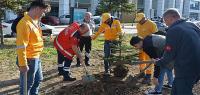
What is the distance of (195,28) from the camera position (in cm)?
527

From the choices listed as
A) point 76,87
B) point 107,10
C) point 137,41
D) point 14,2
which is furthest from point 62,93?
point 107,10

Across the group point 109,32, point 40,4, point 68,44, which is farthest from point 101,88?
point 40,4

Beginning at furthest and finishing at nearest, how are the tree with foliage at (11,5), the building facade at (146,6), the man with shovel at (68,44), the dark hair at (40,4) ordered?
the building facade at (146,6) < the tree with foliage at (11,5) < the man with shovel at (68,44) < the dark hair at (40,4)

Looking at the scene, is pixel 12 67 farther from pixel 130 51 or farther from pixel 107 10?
pixel 107 10

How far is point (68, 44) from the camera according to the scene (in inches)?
345

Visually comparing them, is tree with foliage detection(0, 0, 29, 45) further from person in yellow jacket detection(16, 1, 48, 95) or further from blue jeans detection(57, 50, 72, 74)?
person in yellow jacket detection(16, 1, 48, 95)

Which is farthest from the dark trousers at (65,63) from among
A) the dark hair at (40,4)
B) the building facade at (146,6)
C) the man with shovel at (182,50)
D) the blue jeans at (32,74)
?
the building facade at (146,6)

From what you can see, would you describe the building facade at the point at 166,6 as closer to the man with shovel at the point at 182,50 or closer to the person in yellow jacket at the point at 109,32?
the person in yellow jacket at the point at 109,32

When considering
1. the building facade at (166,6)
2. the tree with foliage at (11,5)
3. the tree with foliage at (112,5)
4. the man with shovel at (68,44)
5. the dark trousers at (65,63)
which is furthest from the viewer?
the building facade at (166,6)

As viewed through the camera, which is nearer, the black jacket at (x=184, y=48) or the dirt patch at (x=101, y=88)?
the black jacket at (x=184, y=48)

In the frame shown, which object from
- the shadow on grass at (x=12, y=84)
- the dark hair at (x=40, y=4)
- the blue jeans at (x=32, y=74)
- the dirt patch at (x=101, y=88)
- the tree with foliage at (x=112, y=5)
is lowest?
the shadow on grass at (x=12, y=84)

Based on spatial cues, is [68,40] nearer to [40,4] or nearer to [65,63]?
[65,63]

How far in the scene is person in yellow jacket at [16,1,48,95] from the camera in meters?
5.58

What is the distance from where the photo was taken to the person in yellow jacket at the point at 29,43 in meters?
5.58
